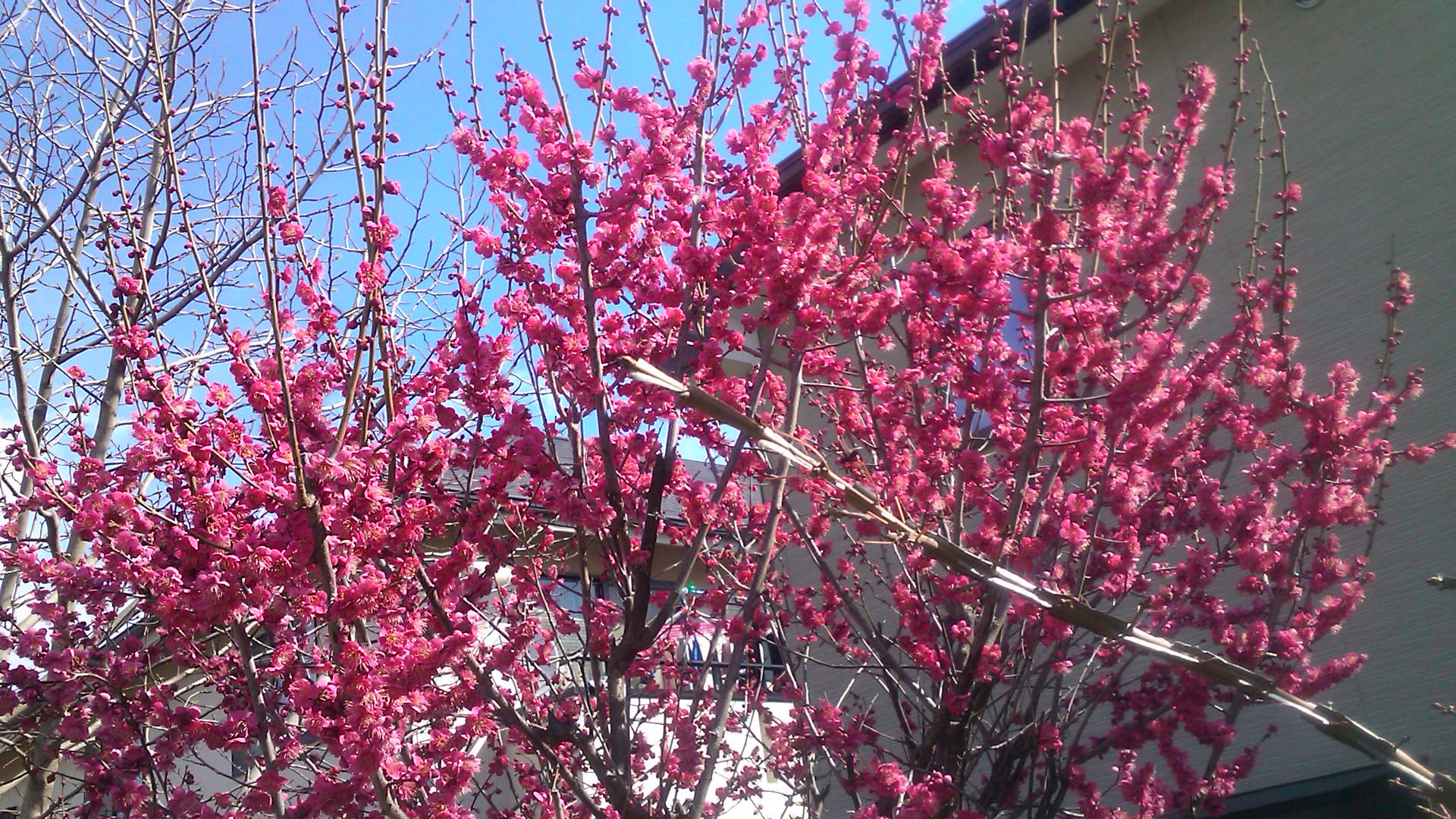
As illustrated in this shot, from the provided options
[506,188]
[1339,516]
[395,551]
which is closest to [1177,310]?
[1339,516]

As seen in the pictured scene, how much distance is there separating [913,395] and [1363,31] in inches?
150

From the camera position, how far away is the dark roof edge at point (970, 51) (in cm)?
678

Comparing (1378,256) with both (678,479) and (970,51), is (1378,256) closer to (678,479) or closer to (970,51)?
(970,51)

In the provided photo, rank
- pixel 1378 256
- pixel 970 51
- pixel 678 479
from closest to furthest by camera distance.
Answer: pixel 678 479 → pixel 1378 256 → pixel 970 51

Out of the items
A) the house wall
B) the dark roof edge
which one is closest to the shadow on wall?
the house wall

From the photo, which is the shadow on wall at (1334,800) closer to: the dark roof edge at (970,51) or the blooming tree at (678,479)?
the blooming tree at (678,479)

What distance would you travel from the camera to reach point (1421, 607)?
5.23 metres

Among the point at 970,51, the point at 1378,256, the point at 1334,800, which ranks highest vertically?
the point at 970,51

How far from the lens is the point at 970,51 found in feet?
22.8

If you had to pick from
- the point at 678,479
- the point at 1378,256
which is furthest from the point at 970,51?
the point at 678,479

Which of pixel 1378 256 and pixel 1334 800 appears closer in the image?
pixel 1334 800

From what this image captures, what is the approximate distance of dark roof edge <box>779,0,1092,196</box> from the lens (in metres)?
6.78

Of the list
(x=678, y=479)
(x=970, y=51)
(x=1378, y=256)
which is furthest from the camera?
(x=970, y=51)

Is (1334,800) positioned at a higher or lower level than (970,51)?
lower
